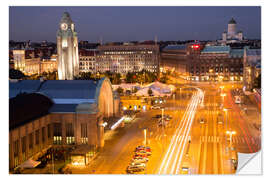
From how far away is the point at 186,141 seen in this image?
39.8 m

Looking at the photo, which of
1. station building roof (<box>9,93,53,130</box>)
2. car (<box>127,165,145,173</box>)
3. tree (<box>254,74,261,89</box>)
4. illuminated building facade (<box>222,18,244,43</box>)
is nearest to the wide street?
car (<box>127,165,145,173</box>)

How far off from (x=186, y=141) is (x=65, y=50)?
45.4m

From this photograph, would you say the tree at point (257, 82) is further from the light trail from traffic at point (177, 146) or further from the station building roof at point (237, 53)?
the station building roof at point (237, 53)

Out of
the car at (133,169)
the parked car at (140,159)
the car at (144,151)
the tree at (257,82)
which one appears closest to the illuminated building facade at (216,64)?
the tree at (257,82)

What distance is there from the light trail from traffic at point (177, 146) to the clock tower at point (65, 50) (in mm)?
29629

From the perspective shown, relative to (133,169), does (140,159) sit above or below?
above

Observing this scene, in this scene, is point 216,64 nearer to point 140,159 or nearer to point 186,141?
point 186,141

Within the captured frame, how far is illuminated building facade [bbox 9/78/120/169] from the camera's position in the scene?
32844 millimetres

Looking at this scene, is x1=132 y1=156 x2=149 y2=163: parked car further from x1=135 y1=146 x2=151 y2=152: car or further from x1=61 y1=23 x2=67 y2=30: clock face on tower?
x1=61 y1=23 x2=67 y2=30: clock face on tower

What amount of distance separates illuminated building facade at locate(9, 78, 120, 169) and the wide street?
350 cm

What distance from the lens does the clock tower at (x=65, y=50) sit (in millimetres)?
77613

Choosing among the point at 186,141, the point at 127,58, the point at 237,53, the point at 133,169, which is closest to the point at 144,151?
the point at 133,169
